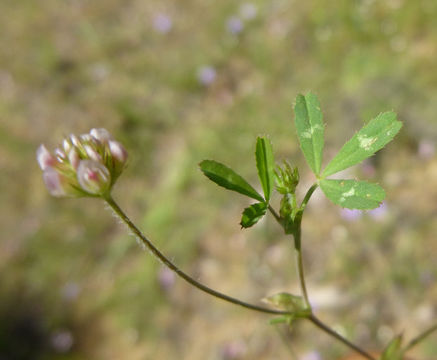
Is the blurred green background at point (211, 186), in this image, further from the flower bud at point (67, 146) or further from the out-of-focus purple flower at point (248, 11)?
the flower bud at point (67, 146)

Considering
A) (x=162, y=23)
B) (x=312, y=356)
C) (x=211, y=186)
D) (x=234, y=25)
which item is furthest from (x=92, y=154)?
(x=162, y=23)

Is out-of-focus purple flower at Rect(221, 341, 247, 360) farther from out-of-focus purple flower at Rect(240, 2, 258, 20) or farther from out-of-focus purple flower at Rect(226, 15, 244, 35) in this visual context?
out-of-focus purple flower at Rect(240, 2, 258, 20)

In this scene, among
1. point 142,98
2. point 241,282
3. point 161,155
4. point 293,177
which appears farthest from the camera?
point 142,98

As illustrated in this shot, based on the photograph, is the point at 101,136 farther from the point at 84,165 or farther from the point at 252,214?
the point at 252,214

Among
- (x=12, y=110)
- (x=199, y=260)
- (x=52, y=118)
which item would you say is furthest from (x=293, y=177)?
(x=12, y=110)

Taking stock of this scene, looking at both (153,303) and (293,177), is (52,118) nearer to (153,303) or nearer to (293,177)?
(153,303)
